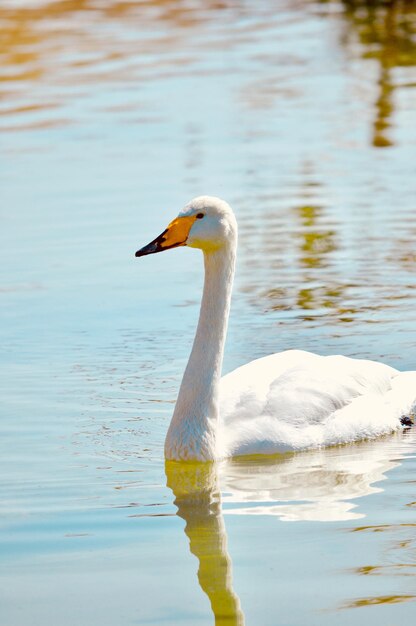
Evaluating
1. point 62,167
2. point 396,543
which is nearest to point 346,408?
point 396,543

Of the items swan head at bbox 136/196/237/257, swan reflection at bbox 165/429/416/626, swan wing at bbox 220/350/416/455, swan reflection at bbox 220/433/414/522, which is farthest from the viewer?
swan wing at bbox 220/350/416/455

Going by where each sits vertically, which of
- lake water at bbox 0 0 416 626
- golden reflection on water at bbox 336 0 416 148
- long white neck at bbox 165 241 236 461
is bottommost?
golden reflection on water at bbox 336 0 416 148

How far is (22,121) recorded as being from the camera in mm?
19922

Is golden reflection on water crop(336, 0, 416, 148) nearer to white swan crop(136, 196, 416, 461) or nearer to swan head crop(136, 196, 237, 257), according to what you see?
white swan crop(136, 196, 416, 461)

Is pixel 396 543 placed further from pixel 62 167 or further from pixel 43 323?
pixel 62 167

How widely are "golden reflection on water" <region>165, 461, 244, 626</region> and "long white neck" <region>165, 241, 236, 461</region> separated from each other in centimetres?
9

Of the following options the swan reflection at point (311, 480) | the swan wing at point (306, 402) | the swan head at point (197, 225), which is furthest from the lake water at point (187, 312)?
the swan head at point (197, 225)

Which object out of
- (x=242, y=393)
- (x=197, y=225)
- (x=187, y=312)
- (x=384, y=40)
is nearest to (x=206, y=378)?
(x=242, y=393)

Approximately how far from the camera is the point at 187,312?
455 inches

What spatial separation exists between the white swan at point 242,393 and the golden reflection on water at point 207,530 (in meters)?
0.09

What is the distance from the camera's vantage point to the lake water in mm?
6801

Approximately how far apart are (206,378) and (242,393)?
0.38 meters

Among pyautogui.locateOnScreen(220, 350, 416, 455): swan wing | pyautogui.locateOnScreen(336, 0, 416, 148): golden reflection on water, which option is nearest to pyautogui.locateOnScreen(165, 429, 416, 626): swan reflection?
pyautogui.locateOnScreen(220, 350, 416, 455): swan wing

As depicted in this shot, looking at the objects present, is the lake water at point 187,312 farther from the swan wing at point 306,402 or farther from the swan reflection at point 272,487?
the swan wing at point 306,402
